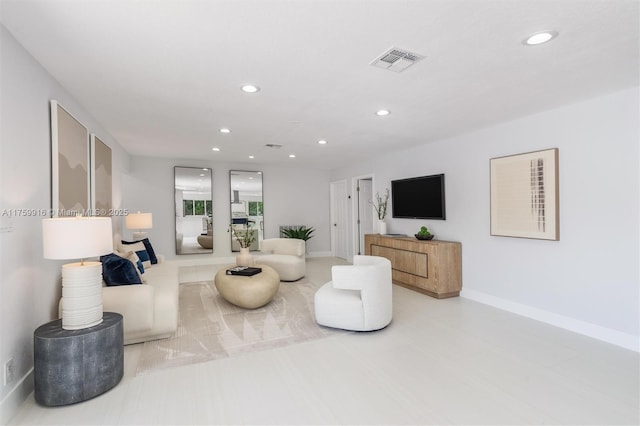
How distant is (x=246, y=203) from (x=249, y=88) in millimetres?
4969

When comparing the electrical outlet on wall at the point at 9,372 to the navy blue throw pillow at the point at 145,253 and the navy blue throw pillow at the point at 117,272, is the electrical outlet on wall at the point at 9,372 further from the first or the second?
the navy blue throw pillow at the point at 145,253

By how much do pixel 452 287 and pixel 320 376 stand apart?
2904 millimetres

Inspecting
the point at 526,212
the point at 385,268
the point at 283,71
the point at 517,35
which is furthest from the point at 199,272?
the point at 517,35

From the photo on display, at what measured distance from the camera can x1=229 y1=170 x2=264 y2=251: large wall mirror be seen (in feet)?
24.6

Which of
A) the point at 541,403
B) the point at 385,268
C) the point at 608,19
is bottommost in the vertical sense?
the point at 541,403

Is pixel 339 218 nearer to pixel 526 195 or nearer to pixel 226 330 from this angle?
pixel 526 195

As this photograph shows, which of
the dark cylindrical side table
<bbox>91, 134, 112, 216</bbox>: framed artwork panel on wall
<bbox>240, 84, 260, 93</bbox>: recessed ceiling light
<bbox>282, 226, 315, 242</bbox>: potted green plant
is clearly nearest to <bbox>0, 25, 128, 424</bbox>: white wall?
the dark cylindrical side table

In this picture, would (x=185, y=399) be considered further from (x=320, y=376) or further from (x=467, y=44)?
(x=467, y=44)

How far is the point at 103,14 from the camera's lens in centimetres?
178

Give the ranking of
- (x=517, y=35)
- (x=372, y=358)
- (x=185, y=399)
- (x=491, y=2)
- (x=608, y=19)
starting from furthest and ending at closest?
(x=372, y=358) < (x=185, y=399) < (x=517, y=35) < (x=608, y=19) < (x=491, y=2)

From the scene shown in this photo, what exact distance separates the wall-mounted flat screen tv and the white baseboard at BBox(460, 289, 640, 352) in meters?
1.34

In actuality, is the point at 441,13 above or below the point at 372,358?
above

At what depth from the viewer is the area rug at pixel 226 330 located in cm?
285

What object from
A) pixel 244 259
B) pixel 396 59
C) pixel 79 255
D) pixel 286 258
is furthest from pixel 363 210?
pixel 79 255
